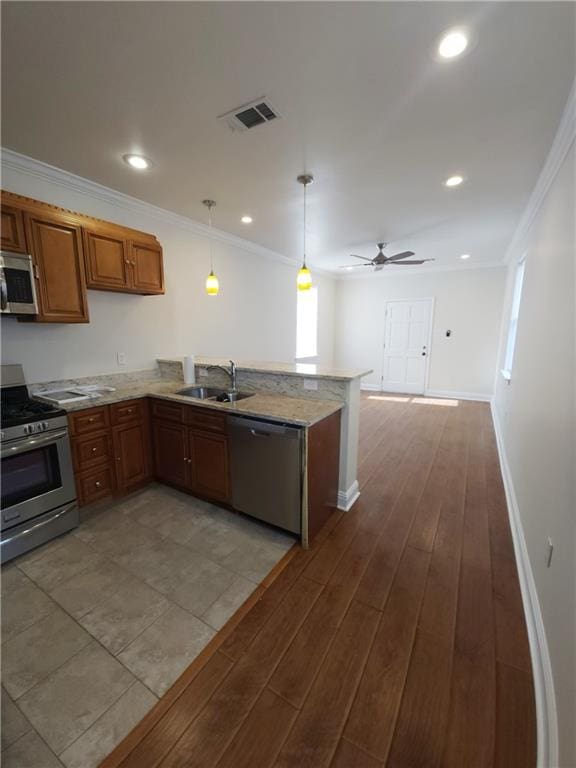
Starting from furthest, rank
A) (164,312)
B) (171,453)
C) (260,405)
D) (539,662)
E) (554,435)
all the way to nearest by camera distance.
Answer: (164,312) < (171,453) < (260,405) < (554,435) < (539,662)

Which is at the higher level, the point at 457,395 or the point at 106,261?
the point at 106,261

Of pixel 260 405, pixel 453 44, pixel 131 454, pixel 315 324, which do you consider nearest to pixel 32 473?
pixel 131 454

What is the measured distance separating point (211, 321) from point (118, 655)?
11.7ft

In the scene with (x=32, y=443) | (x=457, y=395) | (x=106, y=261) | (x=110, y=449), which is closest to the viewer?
(x=32, y=443)

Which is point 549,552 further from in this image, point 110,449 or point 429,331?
point 429,331

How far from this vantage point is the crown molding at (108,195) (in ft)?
7.92

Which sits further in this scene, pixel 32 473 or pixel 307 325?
pixel 307 325

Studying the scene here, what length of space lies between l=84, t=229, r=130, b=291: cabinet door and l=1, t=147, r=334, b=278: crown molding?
1.66 feet

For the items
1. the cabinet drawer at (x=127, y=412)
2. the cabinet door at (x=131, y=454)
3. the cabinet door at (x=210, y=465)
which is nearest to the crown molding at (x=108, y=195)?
the cabinet drawer at (x=127, y=412)

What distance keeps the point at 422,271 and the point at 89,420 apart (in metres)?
6.68

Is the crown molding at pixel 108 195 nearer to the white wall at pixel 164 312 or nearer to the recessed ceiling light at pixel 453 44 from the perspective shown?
the white wall at pixel 164 312

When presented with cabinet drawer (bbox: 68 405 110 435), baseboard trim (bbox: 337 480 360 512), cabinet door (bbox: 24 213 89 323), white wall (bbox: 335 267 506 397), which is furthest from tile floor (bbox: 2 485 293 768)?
white wall (bbox: 335 267 506 397)

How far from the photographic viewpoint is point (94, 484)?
8.47 ft

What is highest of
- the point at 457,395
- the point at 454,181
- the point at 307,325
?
the point at 454,181
